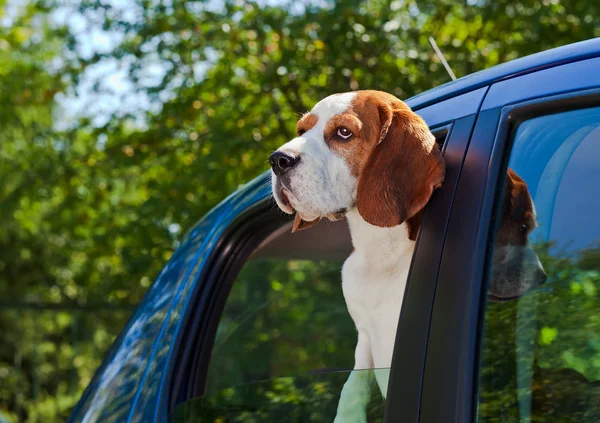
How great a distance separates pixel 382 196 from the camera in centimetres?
182

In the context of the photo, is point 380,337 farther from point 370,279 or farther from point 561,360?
point 561,360

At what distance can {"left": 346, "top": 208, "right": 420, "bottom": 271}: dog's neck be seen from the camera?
73.8 inches

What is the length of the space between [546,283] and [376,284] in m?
0.58

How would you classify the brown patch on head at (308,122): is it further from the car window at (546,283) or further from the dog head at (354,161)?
the car window at (546,283)

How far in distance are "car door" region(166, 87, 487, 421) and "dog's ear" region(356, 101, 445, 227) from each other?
0.03 meters

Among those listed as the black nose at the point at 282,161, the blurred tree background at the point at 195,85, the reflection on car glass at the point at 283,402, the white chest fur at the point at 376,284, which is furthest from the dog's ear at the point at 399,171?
the blurred tree background at the point at 195,85

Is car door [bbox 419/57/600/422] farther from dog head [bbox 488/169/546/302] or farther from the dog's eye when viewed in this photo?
the dog's eye

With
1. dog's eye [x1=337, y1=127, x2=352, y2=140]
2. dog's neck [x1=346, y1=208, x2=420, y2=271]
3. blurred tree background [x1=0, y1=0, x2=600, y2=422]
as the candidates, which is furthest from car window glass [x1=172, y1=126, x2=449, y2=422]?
blurred tree background [x1=0, y1=0, x2=600, y2=422]

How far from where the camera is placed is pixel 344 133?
2.13 m

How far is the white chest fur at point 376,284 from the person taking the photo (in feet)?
5.99

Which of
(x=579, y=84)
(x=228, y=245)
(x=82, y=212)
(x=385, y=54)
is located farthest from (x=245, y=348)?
(x=82, y=212)

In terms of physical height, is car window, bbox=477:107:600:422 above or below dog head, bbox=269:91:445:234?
below

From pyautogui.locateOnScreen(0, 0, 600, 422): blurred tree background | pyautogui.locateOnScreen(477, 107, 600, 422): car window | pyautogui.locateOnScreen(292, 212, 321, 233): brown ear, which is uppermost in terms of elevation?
pyautogui.locateOnScreen(0, 0, 600, 422): blurred tree background

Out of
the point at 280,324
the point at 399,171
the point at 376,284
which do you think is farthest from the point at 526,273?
the point at 280,324
